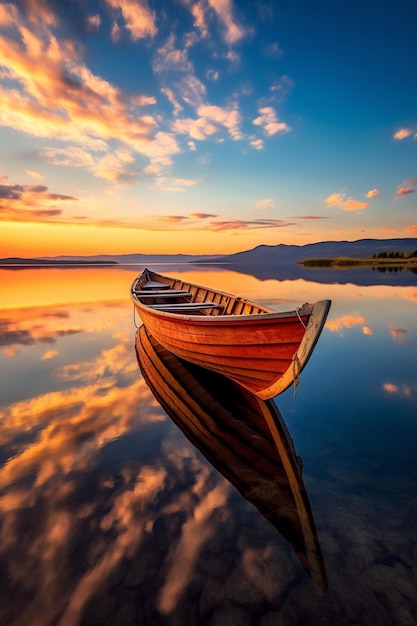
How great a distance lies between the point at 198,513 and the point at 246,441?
6.82 feet

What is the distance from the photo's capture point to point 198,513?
14.1ft

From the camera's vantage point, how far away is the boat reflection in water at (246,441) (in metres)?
4.08

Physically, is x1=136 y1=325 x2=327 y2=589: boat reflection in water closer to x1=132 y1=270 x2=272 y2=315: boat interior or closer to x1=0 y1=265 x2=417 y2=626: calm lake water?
x1=0 y1=265 x2=417 y2=626: calm lake water

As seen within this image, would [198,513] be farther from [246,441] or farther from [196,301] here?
[196,301]

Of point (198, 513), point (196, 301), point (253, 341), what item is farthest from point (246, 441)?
point (196, 301)

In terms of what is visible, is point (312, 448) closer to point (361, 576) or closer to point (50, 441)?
point (361, 576)

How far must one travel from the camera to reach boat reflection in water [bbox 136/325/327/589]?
4.08 metres

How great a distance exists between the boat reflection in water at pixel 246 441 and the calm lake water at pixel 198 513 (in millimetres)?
40

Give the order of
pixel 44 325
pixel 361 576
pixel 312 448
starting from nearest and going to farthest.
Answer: pixel 361 576
pixel 312 448
pixel 44 325

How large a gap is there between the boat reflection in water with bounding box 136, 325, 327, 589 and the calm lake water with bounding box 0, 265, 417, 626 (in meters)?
0.04

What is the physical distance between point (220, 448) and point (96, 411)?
3240mm

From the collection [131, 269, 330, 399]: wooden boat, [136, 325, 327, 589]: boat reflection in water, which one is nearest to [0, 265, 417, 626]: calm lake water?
[136, 325, 327, 589]: boat reflection in water

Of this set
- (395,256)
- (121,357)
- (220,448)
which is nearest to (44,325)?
(121,357)

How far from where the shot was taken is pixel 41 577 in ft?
11.1
